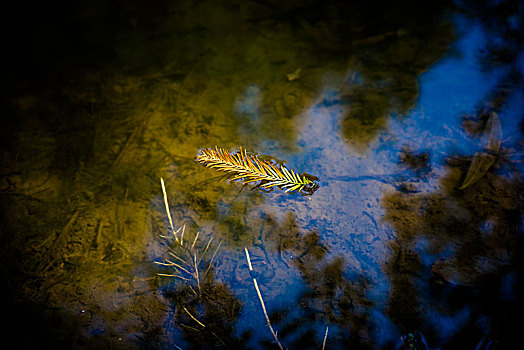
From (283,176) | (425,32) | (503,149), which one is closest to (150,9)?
(283,176)

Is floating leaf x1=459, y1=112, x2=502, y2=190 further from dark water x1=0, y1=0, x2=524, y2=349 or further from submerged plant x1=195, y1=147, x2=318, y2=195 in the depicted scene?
submerged plant x1=195, y1=147, x2=318, y2=195

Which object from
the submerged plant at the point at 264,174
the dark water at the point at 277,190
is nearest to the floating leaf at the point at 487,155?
the dark water at the point at 277,190

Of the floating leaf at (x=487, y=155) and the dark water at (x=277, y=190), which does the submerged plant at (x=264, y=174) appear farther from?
the floating leaf at (x=487, y=155)

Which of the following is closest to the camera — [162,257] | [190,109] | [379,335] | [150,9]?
[379,335]

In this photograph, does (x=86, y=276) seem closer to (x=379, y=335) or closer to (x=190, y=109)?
(x=190, y=109)

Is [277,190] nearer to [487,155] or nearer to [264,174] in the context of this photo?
[264,174]

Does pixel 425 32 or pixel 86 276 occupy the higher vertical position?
pixel 425 32

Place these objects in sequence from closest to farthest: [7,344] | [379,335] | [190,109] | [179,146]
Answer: [379,335] → [7,344] → [179,146] → [190,109]

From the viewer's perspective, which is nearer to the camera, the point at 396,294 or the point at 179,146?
the point at 396,294
